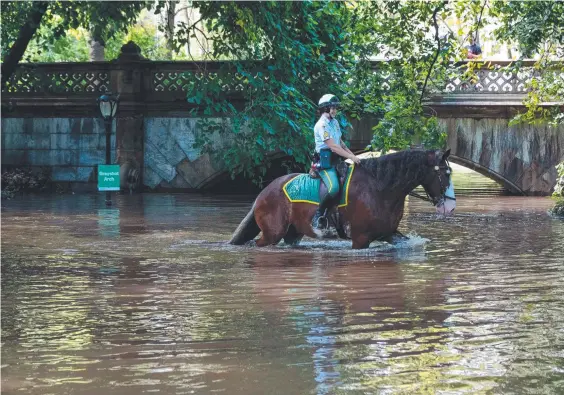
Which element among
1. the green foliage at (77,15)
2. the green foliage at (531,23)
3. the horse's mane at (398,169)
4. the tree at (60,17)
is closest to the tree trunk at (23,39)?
the tree at (60,17)

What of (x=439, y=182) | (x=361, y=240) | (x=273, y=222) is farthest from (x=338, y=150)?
(x=273, y=222)

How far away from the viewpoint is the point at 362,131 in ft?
106

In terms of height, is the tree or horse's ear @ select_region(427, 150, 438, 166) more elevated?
the tree

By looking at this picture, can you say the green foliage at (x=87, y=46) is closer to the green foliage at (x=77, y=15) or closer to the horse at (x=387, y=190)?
the green foliage at (x=77, y=15)

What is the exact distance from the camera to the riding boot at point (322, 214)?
51.5 ft

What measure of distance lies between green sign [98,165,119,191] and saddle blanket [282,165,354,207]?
1167 cm

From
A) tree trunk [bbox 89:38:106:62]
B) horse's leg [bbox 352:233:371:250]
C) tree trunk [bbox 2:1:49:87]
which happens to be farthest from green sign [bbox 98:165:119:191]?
tree trunk [bbox 89:38:106:62]

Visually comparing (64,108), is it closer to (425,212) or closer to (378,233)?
(425,212)

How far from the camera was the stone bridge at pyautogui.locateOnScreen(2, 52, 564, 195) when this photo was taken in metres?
31.2

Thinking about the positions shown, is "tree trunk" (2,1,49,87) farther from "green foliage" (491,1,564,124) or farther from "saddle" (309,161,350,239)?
"saddle" (309,161,350,239)

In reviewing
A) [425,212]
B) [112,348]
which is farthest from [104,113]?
[112,348]

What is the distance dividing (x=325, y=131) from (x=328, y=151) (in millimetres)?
291

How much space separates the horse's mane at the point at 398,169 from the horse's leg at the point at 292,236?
4.96 ft

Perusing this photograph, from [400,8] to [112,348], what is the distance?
14.9 meters
